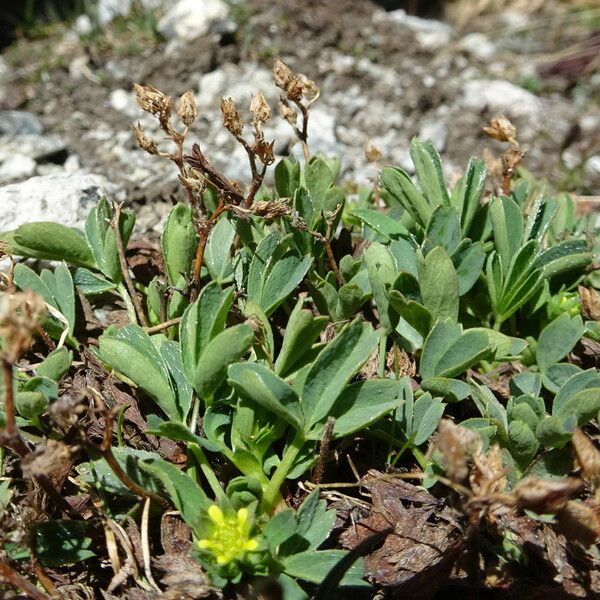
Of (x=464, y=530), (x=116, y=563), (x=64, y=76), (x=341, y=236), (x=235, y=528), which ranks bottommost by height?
(x=464, y=530)

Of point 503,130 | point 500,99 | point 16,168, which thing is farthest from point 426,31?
point 16,168

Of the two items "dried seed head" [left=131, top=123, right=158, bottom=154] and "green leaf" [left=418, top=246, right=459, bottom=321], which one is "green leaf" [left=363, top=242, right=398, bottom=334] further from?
"dried seed head" [left=131, top=123, right=158, bottom=154]

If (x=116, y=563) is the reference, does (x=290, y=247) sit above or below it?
above

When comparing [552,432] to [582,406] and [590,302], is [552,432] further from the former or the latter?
[590,302]

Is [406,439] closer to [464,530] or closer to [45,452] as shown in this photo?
[464,530]

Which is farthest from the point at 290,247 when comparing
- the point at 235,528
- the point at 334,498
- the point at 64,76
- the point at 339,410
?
the point at 64,76

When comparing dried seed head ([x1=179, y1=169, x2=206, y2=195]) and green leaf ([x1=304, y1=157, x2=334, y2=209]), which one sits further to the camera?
green leaf ([x1=304, y1=157, x2=334, y2=209])

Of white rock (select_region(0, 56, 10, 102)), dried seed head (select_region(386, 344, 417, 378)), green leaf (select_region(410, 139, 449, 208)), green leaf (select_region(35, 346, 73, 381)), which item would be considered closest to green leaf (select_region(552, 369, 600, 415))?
dried seed head (select_region(386, 344, 417, 378))
